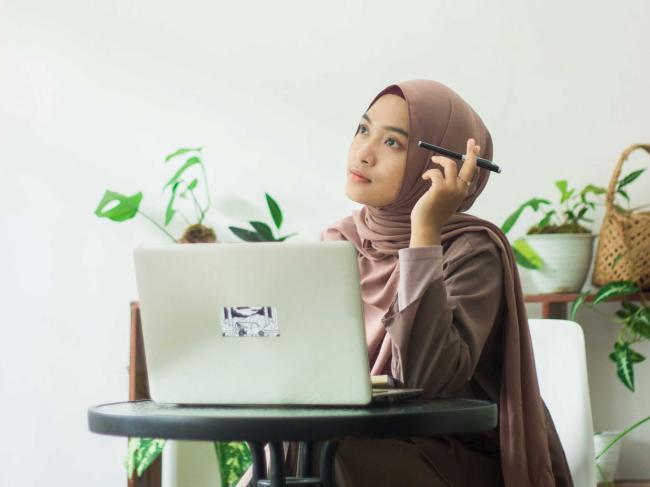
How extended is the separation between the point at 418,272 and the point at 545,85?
1752mm

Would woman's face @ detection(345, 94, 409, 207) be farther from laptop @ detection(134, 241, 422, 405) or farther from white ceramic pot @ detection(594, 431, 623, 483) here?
white ceramic pot @ detection(594, 431, 623, 483)

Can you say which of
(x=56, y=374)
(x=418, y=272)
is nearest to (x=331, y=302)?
(x=418, y=272)

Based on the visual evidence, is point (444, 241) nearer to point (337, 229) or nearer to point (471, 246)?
point (471, 246)

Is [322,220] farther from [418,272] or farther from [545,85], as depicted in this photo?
[418,272]

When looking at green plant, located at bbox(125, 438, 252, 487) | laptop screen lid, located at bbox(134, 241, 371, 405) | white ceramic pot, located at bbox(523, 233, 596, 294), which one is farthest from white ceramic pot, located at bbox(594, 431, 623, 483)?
laptop screen lid, located at bbox(134, 241, 371, 405)

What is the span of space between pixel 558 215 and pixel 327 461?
1862 mm

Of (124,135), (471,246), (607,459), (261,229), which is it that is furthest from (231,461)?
(471,246)

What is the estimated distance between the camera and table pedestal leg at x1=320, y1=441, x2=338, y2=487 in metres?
1.16

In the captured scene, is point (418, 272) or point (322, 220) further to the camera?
point (322, 220)

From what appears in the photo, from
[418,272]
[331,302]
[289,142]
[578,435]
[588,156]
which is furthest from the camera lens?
[289,142]

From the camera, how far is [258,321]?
1090 mm

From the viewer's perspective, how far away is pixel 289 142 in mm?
3068

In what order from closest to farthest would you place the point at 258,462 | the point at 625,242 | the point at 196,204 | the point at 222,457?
the point at 258,462
the point at 625,242
the point at 222,457
the point at 196,204

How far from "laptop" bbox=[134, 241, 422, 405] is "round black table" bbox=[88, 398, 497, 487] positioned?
0.08ft
